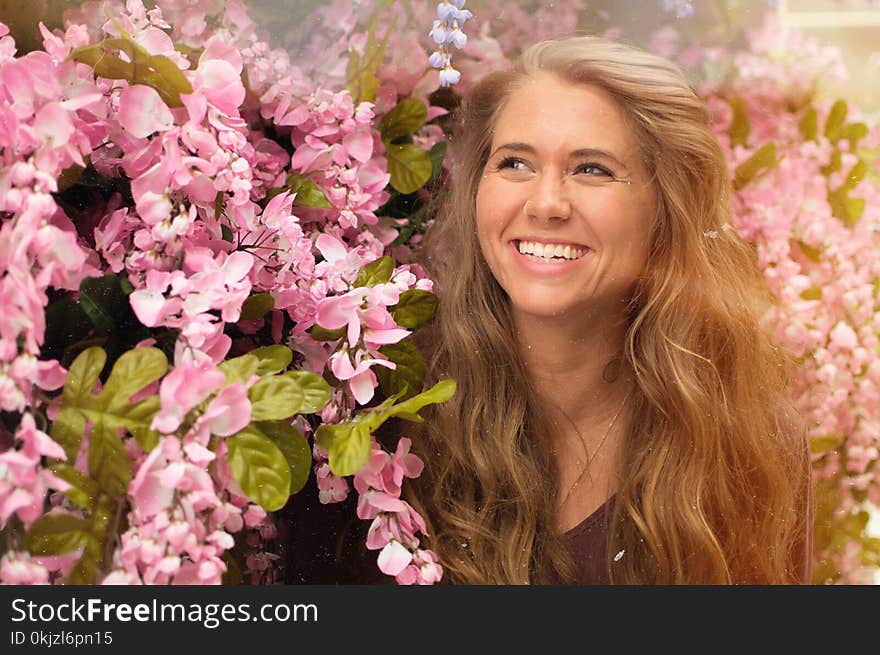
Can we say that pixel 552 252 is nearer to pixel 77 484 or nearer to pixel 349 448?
pixel 349 448

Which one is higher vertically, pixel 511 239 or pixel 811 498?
pixel 511 239

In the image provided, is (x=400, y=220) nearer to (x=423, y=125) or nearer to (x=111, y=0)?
(x=423, y=125)

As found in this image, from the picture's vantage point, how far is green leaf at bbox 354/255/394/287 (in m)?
0.69

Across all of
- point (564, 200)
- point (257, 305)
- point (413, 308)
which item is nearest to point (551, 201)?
point (564, 200)

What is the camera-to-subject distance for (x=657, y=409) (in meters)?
0.79

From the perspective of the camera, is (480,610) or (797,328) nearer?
(480,610)

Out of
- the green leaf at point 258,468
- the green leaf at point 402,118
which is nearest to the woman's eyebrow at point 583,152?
the green leaf at point 402,118

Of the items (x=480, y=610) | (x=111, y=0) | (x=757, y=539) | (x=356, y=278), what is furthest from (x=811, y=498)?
(x=111, y=0)

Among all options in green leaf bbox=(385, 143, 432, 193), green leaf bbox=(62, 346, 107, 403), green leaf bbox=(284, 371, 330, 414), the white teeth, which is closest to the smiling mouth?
the white teeth

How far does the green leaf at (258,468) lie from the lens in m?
0.57

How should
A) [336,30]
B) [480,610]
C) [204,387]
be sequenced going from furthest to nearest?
1. [336,30]
2. [480,610]
3. [204,387]

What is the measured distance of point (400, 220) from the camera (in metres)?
0.82

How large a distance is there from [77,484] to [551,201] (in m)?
0.38

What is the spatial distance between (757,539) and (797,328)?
18 cm
